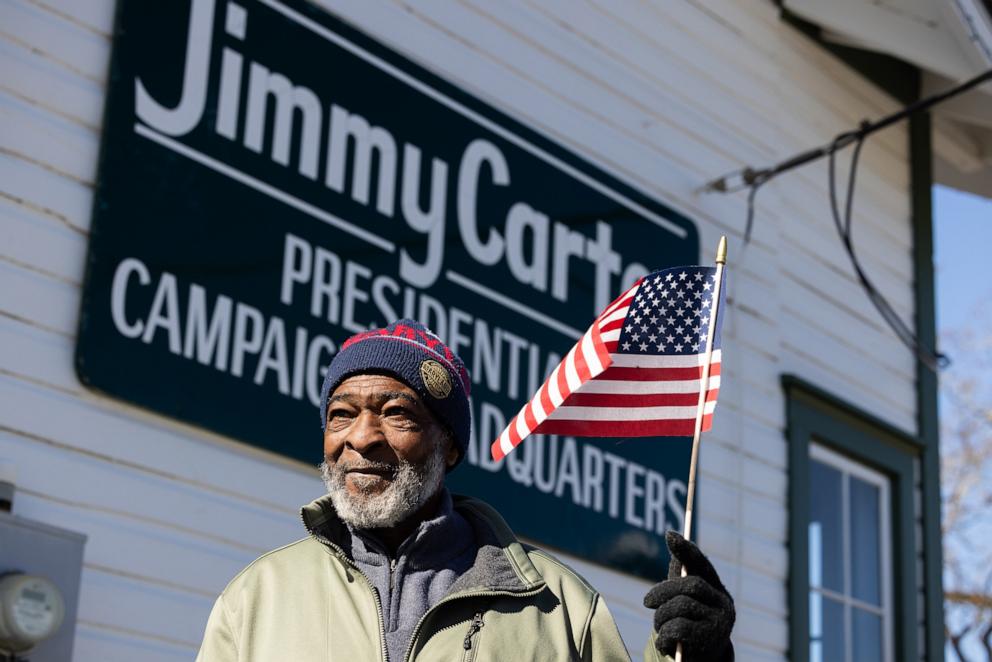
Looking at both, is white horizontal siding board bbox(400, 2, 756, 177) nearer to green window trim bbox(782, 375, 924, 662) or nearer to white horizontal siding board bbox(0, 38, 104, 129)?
green window trim bbox(782, 375, 924, 662)

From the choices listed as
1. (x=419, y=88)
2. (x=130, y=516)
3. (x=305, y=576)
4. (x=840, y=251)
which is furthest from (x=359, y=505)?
(x=840, y=251)

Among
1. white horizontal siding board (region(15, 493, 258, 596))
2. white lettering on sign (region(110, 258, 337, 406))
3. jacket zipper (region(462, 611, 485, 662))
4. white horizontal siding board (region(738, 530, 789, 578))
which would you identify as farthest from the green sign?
jacket zipper (region(462, 611, 485, 662))

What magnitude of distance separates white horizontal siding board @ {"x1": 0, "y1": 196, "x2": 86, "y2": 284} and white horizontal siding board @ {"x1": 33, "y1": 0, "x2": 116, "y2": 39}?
25.4 inches

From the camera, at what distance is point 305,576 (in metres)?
3.18

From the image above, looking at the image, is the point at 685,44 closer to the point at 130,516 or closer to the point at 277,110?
the point at 277,110

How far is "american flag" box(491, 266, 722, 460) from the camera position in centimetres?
365

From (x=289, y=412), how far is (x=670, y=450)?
7.32 ft

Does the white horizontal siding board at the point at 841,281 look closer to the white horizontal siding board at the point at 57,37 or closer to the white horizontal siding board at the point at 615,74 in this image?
the white horizontal siding board at the point at 615,74

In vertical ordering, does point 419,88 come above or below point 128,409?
above

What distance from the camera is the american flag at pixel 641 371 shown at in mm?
3646

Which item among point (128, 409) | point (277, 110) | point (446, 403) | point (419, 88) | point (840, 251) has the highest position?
point (840, 251)

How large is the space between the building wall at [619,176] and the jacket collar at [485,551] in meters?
1.62

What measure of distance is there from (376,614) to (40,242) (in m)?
2.16

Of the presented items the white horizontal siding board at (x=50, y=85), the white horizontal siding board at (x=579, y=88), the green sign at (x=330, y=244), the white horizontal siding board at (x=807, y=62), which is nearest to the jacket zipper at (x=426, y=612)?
A: the green sign at (x=330, y=244)
